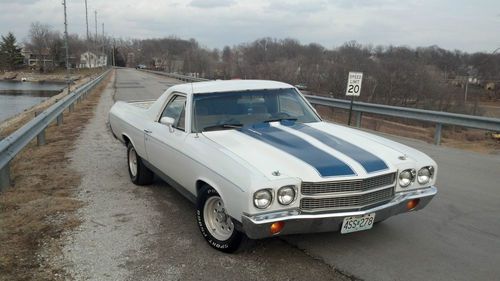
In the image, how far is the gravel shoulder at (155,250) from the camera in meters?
3.66

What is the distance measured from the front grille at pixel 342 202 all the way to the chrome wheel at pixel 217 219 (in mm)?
801

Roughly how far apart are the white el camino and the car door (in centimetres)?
1

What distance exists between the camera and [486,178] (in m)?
7.04

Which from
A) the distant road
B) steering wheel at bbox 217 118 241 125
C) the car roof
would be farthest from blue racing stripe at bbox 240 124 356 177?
the distant road

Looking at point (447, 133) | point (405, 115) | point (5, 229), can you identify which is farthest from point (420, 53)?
point (5, 229)

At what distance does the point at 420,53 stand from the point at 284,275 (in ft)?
262

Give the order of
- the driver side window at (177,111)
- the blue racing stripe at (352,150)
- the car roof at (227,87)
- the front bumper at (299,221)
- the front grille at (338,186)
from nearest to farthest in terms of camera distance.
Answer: the front bumper at (299,221)
the front grille at (338,186)
the blue racing stripe at (352,150)
the driver side window at (177,111)
the car roof at (227,87)

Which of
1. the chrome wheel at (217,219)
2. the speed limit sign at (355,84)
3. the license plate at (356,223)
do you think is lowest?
the chrome wheel at (217,219)

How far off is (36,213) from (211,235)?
2.27 metres

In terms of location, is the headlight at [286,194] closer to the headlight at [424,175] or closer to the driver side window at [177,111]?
the headlight at [424,175]

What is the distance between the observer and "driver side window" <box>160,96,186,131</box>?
197 inches

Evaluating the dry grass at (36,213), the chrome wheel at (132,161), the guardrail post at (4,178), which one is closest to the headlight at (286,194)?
the dry grass at (36,213)

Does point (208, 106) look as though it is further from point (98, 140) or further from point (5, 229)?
point (98, 140)

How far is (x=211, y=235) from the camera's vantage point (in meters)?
4.16
